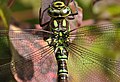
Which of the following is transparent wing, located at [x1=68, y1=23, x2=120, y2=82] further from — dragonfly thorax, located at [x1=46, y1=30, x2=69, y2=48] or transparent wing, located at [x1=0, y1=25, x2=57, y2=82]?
transparent wing, located at [x1=0, y1=25, x2=57, y2=82]

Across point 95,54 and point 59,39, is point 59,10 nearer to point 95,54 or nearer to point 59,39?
point 59,39

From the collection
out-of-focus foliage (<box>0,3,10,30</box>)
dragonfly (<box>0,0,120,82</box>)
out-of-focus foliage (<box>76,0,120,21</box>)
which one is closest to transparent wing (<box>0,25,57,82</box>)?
dragonfly (<box>0,0,120,82</box>)

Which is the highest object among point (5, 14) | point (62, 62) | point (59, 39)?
point (5, 14)

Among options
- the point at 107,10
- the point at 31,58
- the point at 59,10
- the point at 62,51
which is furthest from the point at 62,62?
the point at 107,10

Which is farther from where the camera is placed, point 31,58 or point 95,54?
point 95,54

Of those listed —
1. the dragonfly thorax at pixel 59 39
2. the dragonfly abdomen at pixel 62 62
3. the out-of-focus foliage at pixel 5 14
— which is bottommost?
the dragonfly abdomen at pixel 62 62

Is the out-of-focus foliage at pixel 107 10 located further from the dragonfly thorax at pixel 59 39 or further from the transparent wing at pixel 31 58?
the transparent wing at pixel 31 58

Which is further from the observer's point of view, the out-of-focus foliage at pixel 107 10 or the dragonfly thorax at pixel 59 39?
the out-of-focus foliage at pixel 107 10

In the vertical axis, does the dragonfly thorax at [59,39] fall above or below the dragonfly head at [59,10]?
below

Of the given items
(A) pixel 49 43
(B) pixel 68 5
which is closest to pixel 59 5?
(B) pixel 68 5

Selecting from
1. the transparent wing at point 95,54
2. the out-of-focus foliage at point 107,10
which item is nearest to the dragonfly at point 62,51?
the transparent wing at point 95,54
